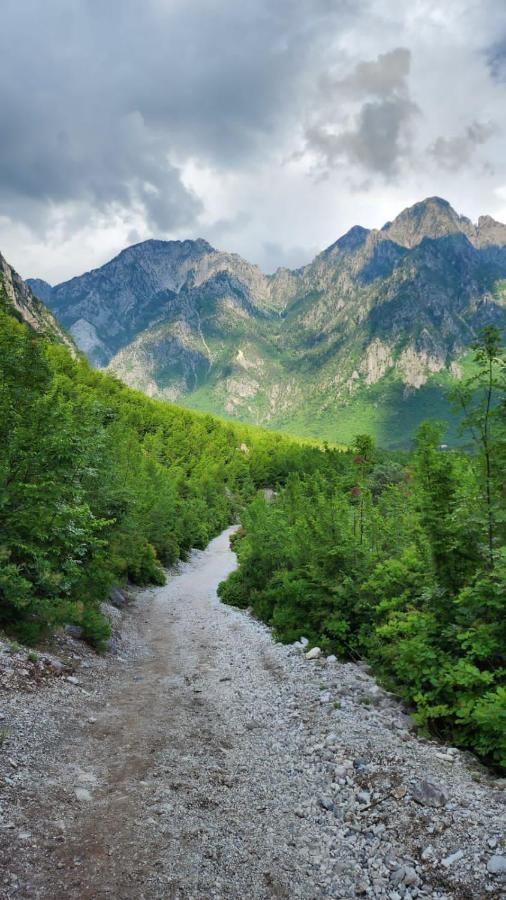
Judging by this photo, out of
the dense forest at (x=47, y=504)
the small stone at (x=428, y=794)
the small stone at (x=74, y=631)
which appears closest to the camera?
the small stone at (x=428, y=794)

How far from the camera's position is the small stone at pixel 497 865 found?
5.89 meters

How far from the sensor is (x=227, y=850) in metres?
6.84

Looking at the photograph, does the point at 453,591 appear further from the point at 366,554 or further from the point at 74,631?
the point at 74,631

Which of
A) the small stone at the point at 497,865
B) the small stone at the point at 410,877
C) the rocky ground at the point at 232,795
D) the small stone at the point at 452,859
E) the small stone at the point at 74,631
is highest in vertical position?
the small stone at the point at 497,865

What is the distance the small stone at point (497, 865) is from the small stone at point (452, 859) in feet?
1.36

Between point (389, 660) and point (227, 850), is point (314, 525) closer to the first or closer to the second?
point (389, 660)

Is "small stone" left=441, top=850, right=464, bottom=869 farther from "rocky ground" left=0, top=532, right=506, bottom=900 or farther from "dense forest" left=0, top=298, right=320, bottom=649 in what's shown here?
"dense forest" left=0, top=298, right=320, bottom=649

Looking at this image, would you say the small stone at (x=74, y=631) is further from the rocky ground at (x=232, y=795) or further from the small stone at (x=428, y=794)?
the small stone at (x=428, y=794)

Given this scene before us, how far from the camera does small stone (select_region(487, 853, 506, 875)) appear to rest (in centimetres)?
589

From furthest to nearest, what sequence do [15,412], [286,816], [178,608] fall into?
1. [178,608]
2. [15,412]
3. [286,816]

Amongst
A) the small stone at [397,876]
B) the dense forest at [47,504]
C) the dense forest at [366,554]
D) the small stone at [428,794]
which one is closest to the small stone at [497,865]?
the small stone at [397,876]

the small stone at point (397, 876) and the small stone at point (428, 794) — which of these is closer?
the small stone at point (397, 876)

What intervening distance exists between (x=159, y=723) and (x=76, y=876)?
18.7 feet

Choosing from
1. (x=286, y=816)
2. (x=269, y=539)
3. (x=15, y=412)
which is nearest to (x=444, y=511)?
(x=286, y=816)
